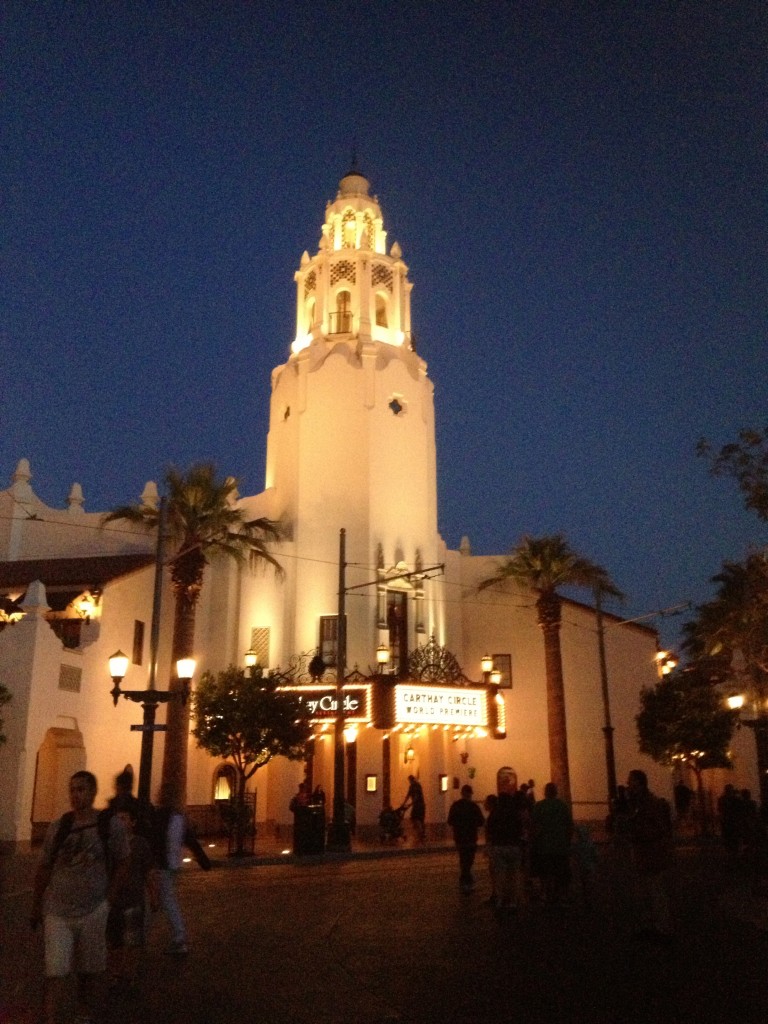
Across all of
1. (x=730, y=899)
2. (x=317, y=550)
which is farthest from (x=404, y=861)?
(x=317, y=550)

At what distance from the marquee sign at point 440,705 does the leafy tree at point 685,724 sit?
21.9ft

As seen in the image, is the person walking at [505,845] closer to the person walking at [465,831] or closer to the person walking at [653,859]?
the person walking at [465,831]

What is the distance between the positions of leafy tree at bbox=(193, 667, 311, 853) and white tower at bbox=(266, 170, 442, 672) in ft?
26.4

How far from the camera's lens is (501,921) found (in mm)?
11562

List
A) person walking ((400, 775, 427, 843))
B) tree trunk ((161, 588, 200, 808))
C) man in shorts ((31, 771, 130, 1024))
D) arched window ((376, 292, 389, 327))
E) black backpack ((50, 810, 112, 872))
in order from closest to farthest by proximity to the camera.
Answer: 1. man in shorts ((31, 771, 130, 1024))
2. black backpack ((50, 810, 112, 872))
3. tree trunk ((161, 588, 200, 808))
4. person walking ((400, 775, 427, 843))
5. arched window ((376, 292, 389, 327))

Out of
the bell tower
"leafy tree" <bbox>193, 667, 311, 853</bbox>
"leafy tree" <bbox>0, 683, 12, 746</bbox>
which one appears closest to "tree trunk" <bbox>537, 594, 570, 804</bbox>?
"leafy tree" <bbox>193, 667, 311, 853</bbox>

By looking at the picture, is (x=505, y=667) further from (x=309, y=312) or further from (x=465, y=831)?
(x=465, y=831)

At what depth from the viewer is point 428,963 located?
28.9 ft

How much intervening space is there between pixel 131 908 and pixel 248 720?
18164mm

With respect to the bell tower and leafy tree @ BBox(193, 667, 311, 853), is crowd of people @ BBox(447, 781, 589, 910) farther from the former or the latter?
the bell tower

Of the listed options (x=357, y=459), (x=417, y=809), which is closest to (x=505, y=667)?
(x=417, y=809)

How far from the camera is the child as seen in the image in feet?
25.8

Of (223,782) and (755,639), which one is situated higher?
(755,639)

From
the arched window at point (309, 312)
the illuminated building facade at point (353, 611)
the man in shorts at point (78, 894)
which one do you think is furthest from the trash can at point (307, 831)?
the arched window at point (309, 312)
